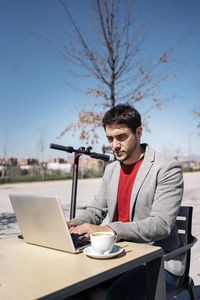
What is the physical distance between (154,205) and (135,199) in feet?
0.50

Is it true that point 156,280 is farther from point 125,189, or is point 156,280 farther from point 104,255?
point 125,189

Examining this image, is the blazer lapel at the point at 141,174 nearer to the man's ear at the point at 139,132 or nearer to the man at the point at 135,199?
the man at the point at 135,199

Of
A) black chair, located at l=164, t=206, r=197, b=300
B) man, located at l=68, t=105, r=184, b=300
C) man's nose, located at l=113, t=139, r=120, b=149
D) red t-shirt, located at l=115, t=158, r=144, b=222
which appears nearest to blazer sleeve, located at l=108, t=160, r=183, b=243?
man, located at l=68, t=105, r=184, b=300

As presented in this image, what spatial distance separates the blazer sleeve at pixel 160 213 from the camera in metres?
1.87

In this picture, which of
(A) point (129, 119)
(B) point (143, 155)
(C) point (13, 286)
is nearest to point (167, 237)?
(B) point (143, 155)

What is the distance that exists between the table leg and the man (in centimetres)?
19

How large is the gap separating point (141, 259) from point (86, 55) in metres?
6.14

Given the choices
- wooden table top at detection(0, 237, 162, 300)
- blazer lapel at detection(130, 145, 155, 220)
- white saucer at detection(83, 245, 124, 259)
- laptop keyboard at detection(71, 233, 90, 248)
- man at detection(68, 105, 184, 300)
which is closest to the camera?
wooden table top at detection(0, 237, 162, 300)

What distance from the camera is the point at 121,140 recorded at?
221 centimetres

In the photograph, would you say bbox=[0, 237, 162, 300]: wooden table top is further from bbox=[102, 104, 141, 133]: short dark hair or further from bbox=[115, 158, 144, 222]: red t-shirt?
bbox=[102, 104, 141, 133]: short dark hair

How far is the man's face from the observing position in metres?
2.20

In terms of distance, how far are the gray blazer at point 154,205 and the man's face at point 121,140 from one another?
12cm

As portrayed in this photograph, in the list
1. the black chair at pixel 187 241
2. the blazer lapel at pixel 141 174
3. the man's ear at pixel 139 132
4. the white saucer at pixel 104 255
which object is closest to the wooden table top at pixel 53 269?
the white saucer at pixel 104 255

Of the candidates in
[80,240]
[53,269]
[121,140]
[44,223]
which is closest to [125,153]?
[121,140]
